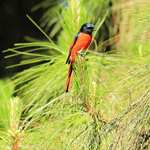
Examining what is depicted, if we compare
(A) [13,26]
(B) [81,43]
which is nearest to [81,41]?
(B) [81,43]

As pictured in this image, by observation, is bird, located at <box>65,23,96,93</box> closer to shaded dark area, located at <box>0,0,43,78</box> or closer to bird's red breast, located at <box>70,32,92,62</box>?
bird's red breast, located at <box>70,32,92,62</box>

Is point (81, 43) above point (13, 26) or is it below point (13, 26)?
below

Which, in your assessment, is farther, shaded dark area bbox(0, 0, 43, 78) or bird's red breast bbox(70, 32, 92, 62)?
shaded dark area bbox(0, 0, 43, 78)

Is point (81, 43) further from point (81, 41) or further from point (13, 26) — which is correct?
point (13, 26)

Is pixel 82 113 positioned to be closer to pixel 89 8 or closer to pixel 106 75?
pixel 106 75

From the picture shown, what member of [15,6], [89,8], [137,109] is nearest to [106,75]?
[137,109]

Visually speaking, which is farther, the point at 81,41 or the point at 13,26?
the point at 13,26

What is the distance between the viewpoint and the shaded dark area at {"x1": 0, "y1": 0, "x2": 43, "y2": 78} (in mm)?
1875

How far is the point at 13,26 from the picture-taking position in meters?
1.91

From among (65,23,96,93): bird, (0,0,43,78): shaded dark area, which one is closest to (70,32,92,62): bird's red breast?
(65,23,96,93): bird

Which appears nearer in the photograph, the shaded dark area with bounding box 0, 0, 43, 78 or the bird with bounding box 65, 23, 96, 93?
the bird with bounding box 65, 23, 96, 93

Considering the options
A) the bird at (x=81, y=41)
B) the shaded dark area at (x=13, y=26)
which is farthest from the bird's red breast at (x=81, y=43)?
the shaded dark area at (x=13, y=26)

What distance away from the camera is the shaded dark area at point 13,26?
1.88 meters

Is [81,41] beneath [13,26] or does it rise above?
beneath
